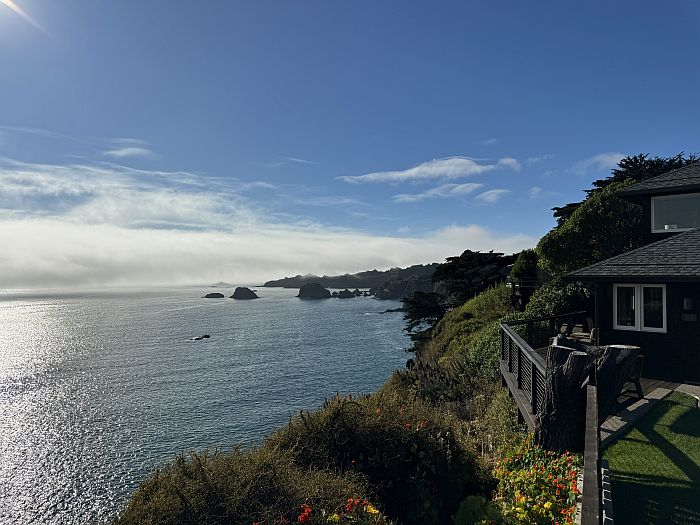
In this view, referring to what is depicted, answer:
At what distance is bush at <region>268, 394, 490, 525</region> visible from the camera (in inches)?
249

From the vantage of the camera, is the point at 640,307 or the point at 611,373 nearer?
the point at 611,373

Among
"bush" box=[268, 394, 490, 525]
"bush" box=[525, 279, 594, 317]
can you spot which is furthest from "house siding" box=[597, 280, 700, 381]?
"bush" box=[268, 394, 490, 525]

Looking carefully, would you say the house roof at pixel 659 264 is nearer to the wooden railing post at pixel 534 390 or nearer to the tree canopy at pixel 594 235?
the tree canopy at pixel 594 235

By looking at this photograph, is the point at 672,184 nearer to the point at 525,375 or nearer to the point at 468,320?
the point at 525,375

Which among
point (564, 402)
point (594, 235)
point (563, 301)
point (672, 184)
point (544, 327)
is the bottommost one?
point (564, 402)

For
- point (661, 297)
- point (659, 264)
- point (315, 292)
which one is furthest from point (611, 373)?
point (315, 292)

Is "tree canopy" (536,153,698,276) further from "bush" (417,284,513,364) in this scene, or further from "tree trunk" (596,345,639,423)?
"tree trunk" (596,345,639,423)

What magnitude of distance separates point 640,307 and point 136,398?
31.5m

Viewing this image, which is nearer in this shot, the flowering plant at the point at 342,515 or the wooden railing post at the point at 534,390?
the flowering plant at the point at 342,515

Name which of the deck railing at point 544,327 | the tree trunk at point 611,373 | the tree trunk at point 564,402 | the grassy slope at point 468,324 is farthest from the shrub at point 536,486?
the grassy slope at point 468,324

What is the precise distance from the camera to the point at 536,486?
546 centimetres

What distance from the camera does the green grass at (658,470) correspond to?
5.11 m

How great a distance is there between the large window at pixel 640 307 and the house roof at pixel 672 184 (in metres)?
4.61

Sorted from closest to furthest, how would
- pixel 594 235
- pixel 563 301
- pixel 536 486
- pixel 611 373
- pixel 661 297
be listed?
1. pixel 536 486
2. pixel 611 373
3. pixel 661 297
4. pixel 563 301
5. pixel 594 235
